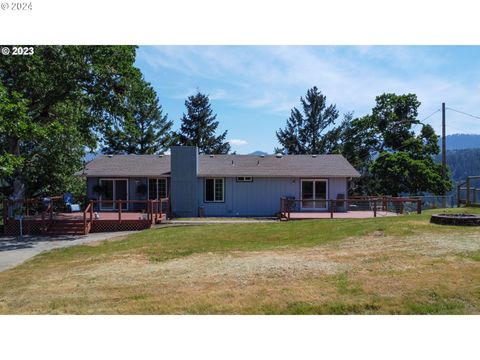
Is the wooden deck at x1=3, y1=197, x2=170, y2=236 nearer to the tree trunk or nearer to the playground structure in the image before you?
the tree trunk

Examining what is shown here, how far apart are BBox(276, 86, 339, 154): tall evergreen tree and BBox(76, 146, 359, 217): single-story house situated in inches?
1053

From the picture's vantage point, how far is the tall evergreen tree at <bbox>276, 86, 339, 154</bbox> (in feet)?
173

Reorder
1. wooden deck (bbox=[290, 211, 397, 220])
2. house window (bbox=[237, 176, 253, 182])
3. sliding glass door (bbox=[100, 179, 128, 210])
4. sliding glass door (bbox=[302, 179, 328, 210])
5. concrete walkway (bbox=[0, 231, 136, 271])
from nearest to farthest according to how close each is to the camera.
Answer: concrete walkway (bbox=[0, 231, 136, 271])
wooden deck (bbox=[290, 211, 397, 220])
house window (bbox=[237, 176, 253, 182])
sliding glass door (bbox=[302, 179, 328, 210])
sliding glass door (bbox=[100, 179, 128, 210])

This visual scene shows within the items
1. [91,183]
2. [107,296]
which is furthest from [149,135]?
[107,296]

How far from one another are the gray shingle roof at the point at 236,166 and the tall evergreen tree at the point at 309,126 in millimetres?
24794

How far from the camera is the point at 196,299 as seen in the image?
6773 millimetres

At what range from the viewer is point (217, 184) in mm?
24688

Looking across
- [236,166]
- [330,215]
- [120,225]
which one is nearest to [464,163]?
[236,166]

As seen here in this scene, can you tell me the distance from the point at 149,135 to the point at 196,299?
4475cm

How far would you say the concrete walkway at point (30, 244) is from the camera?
1229 centimetres

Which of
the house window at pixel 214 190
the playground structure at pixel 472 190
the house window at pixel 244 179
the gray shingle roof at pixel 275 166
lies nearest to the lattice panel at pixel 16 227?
the gray shingle roof at pixel 275 166

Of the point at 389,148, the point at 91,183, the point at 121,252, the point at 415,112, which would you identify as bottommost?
the point at 121,252

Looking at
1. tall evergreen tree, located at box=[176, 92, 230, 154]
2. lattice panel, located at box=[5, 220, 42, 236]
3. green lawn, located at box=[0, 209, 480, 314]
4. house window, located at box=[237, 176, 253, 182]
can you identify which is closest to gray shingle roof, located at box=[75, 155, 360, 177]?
house window, located at box=[237, 176, 253, 182]

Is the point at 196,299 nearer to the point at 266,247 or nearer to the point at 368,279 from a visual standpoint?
the point at 368,279
